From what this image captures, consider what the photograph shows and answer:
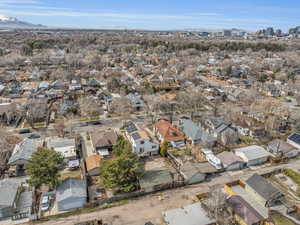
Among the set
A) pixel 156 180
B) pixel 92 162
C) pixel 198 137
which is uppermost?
pixel 198 137

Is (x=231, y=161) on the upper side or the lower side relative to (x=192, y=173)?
upper

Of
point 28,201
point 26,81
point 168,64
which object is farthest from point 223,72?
point 28,201

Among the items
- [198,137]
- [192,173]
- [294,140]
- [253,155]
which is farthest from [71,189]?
[294,140]

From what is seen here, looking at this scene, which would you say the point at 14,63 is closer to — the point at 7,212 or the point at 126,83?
the point at 126,83

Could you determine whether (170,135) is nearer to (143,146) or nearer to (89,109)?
(143,146)

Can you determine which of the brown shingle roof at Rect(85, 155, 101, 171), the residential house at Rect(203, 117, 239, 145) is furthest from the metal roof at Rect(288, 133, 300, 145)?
the brown shingle roof at Rect(85, 155, 101, 171)

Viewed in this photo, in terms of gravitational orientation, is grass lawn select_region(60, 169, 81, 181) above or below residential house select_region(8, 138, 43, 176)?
below

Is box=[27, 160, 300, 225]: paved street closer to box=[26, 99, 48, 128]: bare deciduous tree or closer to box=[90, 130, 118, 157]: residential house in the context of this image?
box=[90, 130, 118, 157]: residential house
